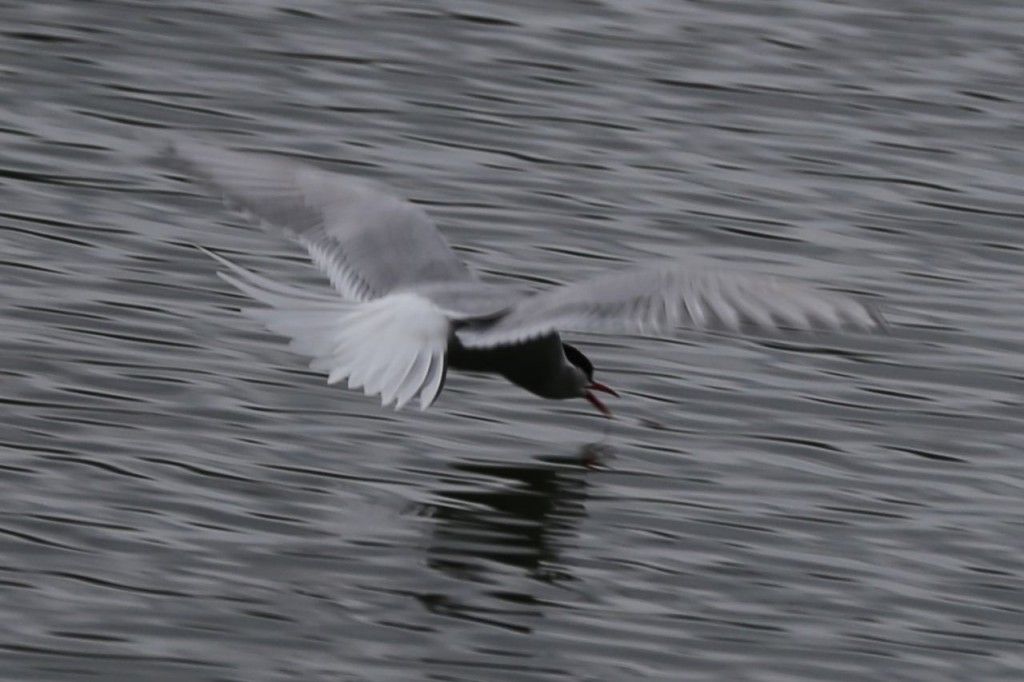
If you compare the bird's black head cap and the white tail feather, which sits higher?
the white tail feather

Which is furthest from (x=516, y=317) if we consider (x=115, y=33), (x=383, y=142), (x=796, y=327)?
(x=115, y=33)

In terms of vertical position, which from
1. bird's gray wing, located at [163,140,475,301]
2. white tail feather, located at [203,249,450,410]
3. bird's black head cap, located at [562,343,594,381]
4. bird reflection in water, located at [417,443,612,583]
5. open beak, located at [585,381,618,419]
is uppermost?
bird's gray wing, located at [163,140,475,301]

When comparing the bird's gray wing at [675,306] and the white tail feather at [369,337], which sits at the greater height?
the bird's gray wing at [675,306]

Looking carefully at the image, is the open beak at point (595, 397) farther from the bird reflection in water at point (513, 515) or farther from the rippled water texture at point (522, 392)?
the bird reflection in water at point (513, 515)

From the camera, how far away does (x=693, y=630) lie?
568 cm

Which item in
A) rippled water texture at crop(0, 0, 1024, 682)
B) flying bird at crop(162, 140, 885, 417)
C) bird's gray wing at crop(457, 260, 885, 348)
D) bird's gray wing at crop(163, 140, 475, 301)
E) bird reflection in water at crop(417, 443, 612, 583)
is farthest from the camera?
bird's gray wing at crop(163, 140, 475, 301)

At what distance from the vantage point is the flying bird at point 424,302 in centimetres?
579

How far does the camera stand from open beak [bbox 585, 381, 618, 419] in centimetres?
725

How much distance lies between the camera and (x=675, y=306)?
5.88m

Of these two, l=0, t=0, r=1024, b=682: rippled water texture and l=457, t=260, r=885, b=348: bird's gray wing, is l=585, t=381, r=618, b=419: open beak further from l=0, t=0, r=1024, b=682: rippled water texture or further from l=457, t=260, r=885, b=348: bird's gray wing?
l=457, t=260, r=885, b=348: bird's gray wing

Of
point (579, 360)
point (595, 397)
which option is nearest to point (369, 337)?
point (579, 360)

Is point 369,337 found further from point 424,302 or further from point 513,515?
point 513,515

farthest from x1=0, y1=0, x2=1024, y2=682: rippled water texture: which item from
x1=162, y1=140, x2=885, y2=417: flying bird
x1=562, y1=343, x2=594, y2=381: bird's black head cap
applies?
x1=162, y1=140, x2=885, y2=417: flying bird

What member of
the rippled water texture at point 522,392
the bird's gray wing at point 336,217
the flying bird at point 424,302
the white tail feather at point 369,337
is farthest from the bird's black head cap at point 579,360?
the white tail feather at point 369,337
